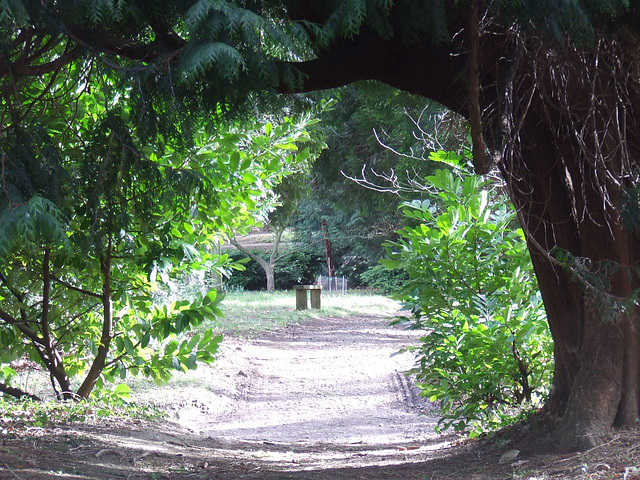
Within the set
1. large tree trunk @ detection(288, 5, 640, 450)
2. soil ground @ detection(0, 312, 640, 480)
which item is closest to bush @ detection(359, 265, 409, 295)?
soil ground @ detection(0, 312, 640, 480)

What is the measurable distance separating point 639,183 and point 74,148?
12.2ft

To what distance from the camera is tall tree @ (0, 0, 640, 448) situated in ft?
10.7

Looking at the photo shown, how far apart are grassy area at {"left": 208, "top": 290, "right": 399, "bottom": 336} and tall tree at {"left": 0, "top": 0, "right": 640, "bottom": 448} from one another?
13022 mm

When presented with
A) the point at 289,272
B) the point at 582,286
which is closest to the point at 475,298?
the point at 582,286

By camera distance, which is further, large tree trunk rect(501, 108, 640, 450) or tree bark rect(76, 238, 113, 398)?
tree bark rect(76, 238, 113, 398)

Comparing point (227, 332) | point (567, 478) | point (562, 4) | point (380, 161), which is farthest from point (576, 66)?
point (227, 332)

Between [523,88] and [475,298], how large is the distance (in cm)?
194

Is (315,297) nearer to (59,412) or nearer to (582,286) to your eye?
(59,412)

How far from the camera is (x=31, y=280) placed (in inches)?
225

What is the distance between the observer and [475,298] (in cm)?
548

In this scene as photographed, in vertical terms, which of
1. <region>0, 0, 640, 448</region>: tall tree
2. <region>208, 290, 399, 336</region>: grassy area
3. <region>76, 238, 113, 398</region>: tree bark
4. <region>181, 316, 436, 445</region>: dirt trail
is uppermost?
<region>0, 0, 640, 448</region>: tall tree

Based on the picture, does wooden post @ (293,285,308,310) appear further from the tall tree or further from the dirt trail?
→ the tall tree

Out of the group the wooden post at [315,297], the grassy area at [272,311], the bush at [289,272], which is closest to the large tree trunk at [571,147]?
the grassy area at [272,311]

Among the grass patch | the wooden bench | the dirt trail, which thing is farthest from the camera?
the wooden bench
